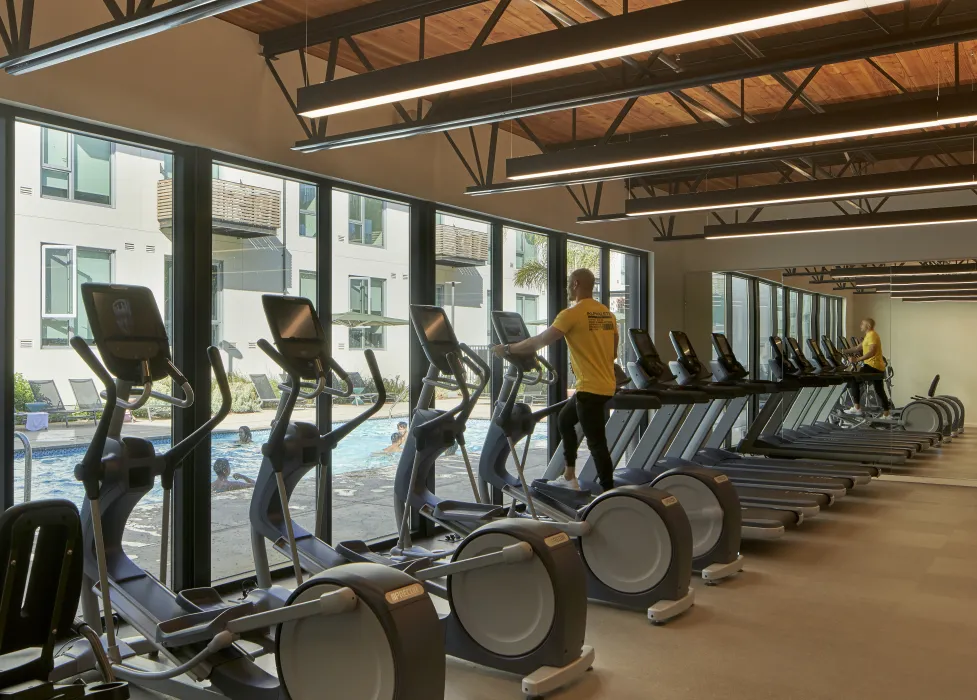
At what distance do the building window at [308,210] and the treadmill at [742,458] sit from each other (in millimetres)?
3648

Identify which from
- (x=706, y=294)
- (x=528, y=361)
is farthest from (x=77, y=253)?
(x=706, y=294)

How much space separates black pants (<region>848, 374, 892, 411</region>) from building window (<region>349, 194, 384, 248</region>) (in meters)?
5.89

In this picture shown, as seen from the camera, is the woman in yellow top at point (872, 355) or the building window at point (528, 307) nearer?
the building window at point (528, 307)

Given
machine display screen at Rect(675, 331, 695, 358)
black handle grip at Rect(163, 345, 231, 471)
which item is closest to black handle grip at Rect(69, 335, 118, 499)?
black handle grip at Rect(163, 345, 231, 471)

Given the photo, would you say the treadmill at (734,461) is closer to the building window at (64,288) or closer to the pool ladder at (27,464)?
the building window at (64,288)

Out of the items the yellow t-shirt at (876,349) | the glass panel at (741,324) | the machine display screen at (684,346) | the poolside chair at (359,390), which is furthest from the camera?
the glass panel at (741,324)

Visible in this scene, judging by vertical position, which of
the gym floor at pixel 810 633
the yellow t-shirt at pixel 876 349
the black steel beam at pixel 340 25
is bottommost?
the gym floor at pixel 810 633

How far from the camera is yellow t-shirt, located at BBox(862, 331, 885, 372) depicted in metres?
9.38

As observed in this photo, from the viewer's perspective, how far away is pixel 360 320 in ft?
20.1

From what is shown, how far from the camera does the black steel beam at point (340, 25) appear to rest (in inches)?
187

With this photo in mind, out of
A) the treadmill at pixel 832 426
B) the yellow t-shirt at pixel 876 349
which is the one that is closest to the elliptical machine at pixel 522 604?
the treadmill at pixel 832 426

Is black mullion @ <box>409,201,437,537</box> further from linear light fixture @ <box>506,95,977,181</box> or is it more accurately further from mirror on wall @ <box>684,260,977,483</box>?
mirror on wall @ <box>684,260,977,483</box>

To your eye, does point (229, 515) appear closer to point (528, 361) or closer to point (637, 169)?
point (528, 361)

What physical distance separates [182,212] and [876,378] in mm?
7644
